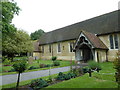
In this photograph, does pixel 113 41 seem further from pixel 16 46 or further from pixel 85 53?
pixel 16 46

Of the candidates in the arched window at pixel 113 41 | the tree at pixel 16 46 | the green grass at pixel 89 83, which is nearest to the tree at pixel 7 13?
the green grass at pixel 89 83

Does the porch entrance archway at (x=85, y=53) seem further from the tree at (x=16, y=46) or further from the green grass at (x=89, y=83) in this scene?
the tree at (x=16, y=46)

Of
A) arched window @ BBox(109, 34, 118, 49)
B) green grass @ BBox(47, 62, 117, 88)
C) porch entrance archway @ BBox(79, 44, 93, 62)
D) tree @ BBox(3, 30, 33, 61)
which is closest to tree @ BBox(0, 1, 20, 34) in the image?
green grass @ BBox(47, 62, 117, 88)

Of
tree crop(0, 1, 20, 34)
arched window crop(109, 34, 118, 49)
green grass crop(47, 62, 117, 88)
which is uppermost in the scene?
tree crop(0, 1, 20, 34)

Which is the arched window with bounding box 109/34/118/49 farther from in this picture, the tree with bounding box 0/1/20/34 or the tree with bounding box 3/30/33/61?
the tree with bounding box 3/30/33/61

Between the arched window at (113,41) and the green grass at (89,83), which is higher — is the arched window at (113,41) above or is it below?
above

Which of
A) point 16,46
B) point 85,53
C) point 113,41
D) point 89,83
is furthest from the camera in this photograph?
point 16,46

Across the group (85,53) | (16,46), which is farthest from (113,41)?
(16,46)

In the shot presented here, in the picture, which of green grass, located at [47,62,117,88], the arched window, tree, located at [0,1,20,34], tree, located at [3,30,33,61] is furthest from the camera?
tree, located at [3,30,33,61]

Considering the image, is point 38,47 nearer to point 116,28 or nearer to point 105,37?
point 105,37

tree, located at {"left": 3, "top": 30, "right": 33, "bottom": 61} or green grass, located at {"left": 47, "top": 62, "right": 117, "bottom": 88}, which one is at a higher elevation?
tree, located at {"left": 3, "top": 30, "right": 33, "bottom": 61}

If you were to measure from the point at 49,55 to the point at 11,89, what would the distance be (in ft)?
77.9

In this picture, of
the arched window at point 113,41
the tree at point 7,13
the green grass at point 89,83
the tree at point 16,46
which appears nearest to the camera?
the green grass at point 89,83

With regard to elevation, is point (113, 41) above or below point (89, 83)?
above
